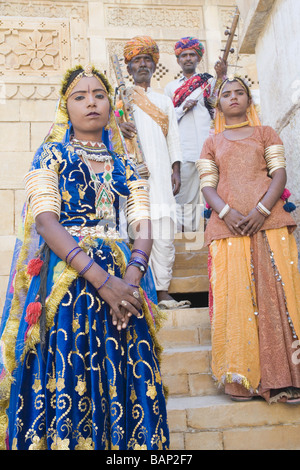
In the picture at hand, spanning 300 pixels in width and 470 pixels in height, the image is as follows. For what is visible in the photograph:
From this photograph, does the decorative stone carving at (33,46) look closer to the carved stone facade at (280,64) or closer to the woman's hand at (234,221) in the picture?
the carved stone facade at (280,64)

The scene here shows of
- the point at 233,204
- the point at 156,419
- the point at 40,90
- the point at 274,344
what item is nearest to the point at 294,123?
the point at 233,204

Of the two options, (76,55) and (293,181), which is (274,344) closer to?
(293,181)

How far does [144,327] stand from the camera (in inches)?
84.5

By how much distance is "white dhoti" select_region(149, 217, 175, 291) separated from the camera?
4383 millimetres

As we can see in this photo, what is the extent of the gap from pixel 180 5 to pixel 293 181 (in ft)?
15.5

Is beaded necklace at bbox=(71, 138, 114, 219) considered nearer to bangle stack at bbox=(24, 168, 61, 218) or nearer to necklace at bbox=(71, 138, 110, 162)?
necklace at bbox=(71, 138, 110, 162)

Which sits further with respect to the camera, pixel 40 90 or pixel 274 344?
pixel 40 90

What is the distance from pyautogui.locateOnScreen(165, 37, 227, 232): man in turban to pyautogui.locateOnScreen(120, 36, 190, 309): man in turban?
2.32 ft

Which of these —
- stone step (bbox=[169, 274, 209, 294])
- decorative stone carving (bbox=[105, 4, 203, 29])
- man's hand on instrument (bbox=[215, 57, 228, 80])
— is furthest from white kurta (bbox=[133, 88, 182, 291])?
decorative stone carving (bbox=[105, 4, 203, 29])

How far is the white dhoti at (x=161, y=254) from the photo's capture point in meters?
4.38

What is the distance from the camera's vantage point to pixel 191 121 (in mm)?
5781

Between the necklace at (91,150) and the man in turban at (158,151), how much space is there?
204 centimetres
